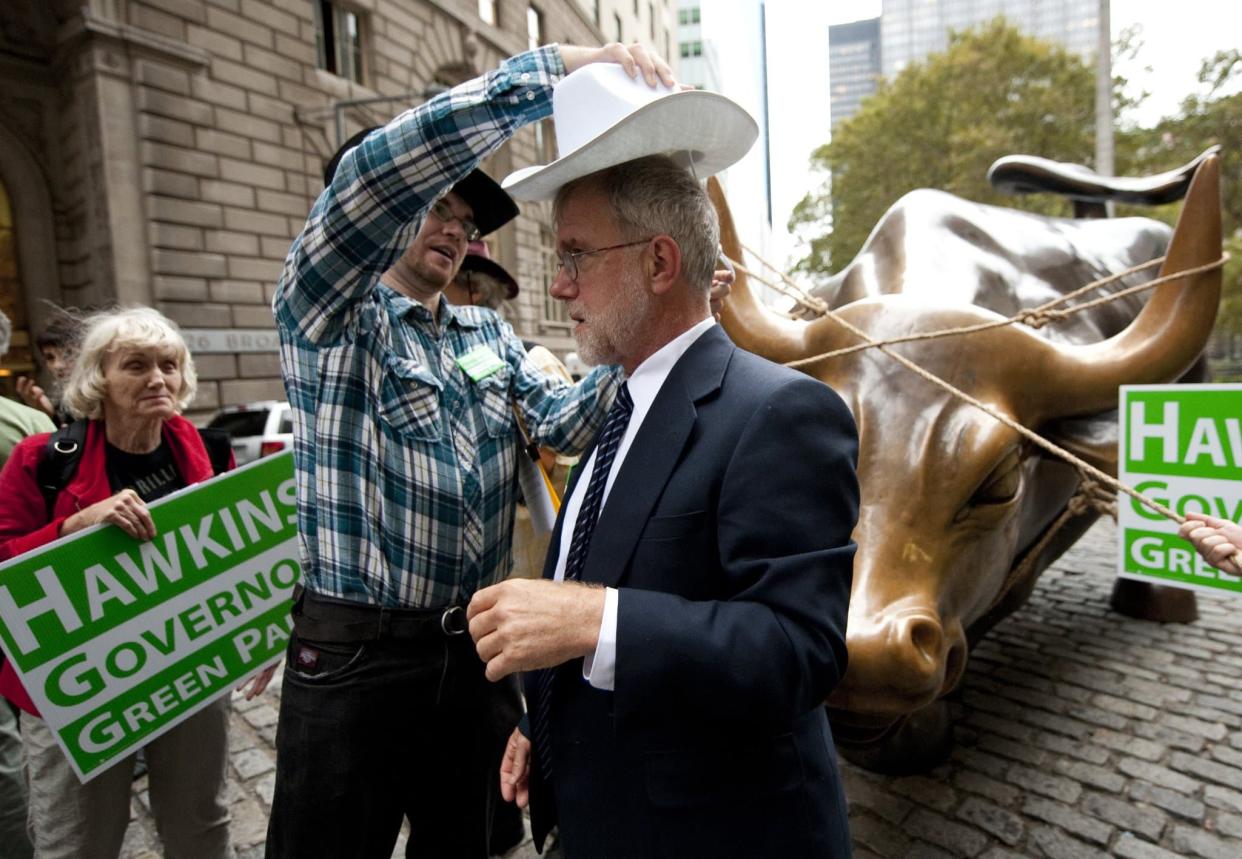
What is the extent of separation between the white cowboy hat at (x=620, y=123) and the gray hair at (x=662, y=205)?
0.10 ft

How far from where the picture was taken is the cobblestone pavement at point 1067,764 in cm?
286

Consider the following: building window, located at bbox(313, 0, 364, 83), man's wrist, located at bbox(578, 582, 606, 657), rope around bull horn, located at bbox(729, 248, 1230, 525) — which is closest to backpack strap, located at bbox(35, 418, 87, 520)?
A: man's wrist, located at bbox(578, 582, 606, 657)

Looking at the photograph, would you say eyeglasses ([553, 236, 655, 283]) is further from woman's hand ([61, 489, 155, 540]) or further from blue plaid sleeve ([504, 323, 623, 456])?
woman's hand ([61, 489, 155, 540])

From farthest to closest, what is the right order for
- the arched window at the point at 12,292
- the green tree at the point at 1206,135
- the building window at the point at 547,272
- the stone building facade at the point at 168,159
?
the building window at the point at 547,272 → the green tree at the point at 1206,135 → the arched window at the point at 12,292 → the stone building facade at the point at 168,159

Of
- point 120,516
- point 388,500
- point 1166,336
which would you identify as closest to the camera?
point 388,500

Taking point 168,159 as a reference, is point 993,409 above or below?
below

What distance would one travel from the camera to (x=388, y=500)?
189cm

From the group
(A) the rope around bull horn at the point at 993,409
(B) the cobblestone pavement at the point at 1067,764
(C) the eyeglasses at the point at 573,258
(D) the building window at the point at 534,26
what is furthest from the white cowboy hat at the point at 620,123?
(D) the building window at the point at 534,26

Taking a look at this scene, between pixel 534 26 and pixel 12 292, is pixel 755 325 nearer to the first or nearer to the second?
pixel 12 292

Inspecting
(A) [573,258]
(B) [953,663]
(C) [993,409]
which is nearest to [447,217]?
(A) [573,258]

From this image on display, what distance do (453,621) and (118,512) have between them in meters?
1.22

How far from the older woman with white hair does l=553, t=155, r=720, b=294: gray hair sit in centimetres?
190

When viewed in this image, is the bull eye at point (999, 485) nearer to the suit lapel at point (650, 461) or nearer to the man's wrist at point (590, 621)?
the suit lapel at point (650, 461)

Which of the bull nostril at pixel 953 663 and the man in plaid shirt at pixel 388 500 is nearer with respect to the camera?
the man in plaid shirt at pixel 388 500
